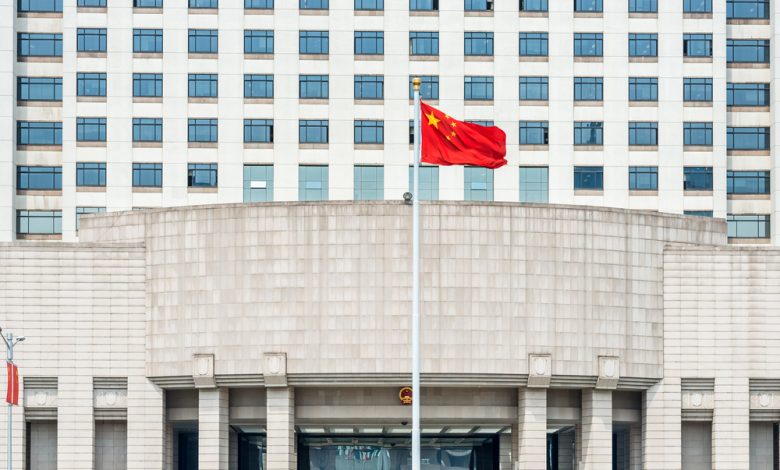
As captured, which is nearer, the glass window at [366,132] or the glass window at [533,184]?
the glass window at [366,132]

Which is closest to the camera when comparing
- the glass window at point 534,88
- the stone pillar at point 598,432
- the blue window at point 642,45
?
the stone pillar at point 598,432

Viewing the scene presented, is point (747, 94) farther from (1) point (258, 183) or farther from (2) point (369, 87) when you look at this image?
(1) point (258, 183)

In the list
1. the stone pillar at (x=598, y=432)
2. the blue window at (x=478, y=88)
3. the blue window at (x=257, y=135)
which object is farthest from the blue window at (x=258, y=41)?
the stone pillar at (x=598, y=432)

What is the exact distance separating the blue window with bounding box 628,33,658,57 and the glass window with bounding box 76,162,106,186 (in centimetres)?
3011

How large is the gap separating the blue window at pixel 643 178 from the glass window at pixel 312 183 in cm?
1691

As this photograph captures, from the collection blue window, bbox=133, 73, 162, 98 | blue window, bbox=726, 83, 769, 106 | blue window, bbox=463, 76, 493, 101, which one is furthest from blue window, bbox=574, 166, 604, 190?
blue window, bbox=133, 73, 162, 98

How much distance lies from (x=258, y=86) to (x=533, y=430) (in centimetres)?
2978

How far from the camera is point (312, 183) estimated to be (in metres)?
90.4

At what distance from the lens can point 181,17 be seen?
91.4 metres

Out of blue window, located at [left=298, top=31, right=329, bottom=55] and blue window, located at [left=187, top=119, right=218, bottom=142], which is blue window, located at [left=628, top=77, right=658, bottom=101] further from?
blue window, located at [left=187, top=119, right=218, bottom=142]

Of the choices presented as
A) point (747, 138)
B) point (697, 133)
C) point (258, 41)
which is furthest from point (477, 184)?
point (747, 138)

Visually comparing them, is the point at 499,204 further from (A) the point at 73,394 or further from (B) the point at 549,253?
(A) the point at 73,394

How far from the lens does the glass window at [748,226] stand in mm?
92688

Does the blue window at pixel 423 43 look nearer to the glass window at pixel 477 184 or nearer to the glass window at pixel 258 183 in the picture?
the glass window at pixel 477 184
